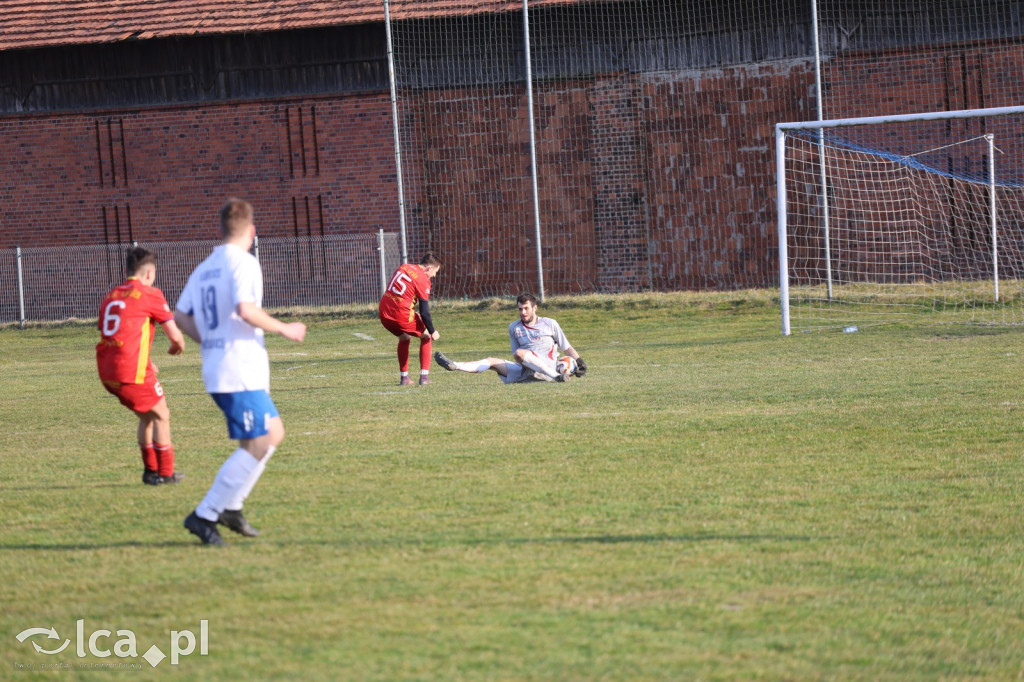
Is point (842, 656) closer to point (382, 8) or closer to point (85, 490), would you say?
point (85, 490)

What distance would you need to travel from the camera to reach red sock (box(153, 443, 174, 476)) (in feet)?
26.6

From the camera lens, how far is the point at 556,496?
7070 millimetres

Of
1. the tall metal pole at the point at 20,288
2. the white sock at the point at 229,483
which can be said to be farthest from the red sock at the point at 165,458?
the tall metal pole at the point at 20,288

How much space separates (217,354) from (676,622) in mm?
2732

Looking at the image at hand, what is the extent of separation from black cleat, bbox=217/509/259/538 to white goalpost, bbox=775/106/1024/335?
17027 mm

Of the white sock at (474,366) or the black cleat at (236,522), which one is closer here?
the black cleat at (236,522)

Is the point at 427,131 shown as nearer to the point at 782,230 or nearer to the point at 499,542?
the point at 782,230

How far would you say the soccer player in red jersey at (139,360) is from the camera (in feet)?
26.7

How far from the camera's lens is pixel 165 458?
8109 millimetres

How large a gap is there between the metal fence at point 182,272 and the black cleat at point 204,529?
18.7 metres

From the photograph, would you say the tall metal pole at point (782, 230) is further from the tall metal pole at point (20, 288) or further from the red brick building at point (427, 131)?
the tall metal pole at point (20, 288)

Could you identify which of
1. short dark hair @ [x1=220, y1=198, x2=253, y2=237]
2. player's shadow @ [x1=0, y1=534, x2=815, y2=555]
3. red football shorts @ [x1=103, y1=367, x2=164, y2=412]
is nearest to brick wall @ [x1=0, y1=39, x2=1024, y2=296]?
red football shorts @ [x1=103, y1=367, x2=164, y2=412]

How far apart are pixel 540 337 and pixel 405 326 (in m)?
1.82

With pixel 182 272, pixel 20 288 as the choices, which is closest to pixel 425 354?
pixel 182 272
